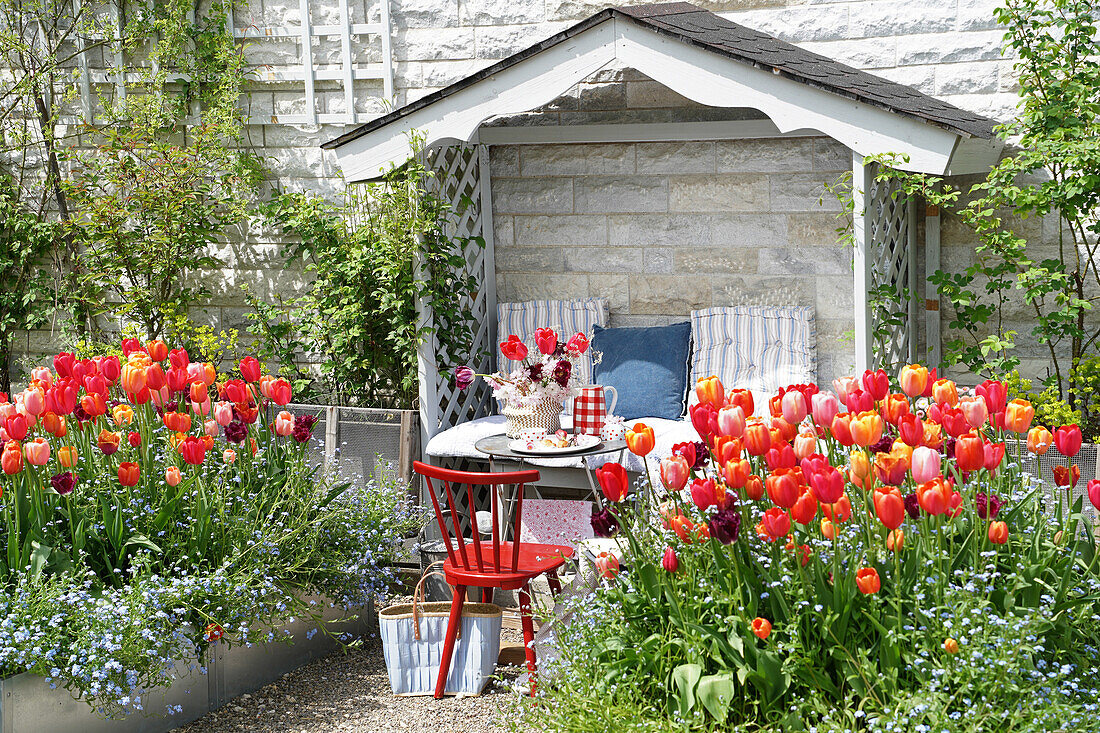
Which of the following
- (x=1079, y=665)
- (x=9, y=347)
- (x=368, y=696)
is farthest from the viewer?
(x=9, y=347)

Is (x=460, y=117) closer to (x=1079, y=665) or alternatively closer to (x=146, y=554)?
(x=146, y=554)

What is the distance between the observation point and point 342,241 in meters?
6.01

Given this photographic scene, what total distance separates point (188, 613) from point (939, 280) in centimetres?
345

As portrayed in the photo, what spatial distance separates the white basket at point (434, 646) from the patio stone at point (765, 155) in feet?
9.02

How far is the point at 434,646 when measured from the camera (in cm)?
396

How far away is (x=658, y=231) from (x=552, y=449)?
169 centimetres

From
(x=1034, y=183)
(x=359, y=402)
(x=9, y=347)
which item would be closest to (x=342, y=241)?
(x=359, y=402)

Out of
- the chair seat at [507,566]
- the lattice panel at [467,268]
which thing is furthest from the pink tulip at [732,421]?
the lattice panel at [467,268]

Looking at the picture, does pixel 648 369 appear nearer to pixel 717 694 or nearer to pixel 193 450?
pixel 193 450

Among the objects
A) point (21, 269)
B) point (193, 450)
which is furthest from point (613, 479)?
point (21, 269)

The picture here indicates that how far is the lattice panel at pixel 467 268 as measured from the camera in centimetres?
561

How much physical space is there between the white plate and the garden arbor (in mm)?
924

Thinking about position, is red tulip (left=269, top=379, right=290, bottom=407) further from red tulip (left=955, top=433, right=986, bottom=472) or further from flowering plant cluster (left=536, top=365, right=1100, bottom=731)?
red tulip (left=955, top=433, right=986, bottom=472)

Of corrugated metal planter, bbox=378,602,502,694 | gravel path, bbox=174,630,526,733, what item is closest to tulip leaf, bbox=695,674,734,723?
gravel path, bbox=174,630,526,733
